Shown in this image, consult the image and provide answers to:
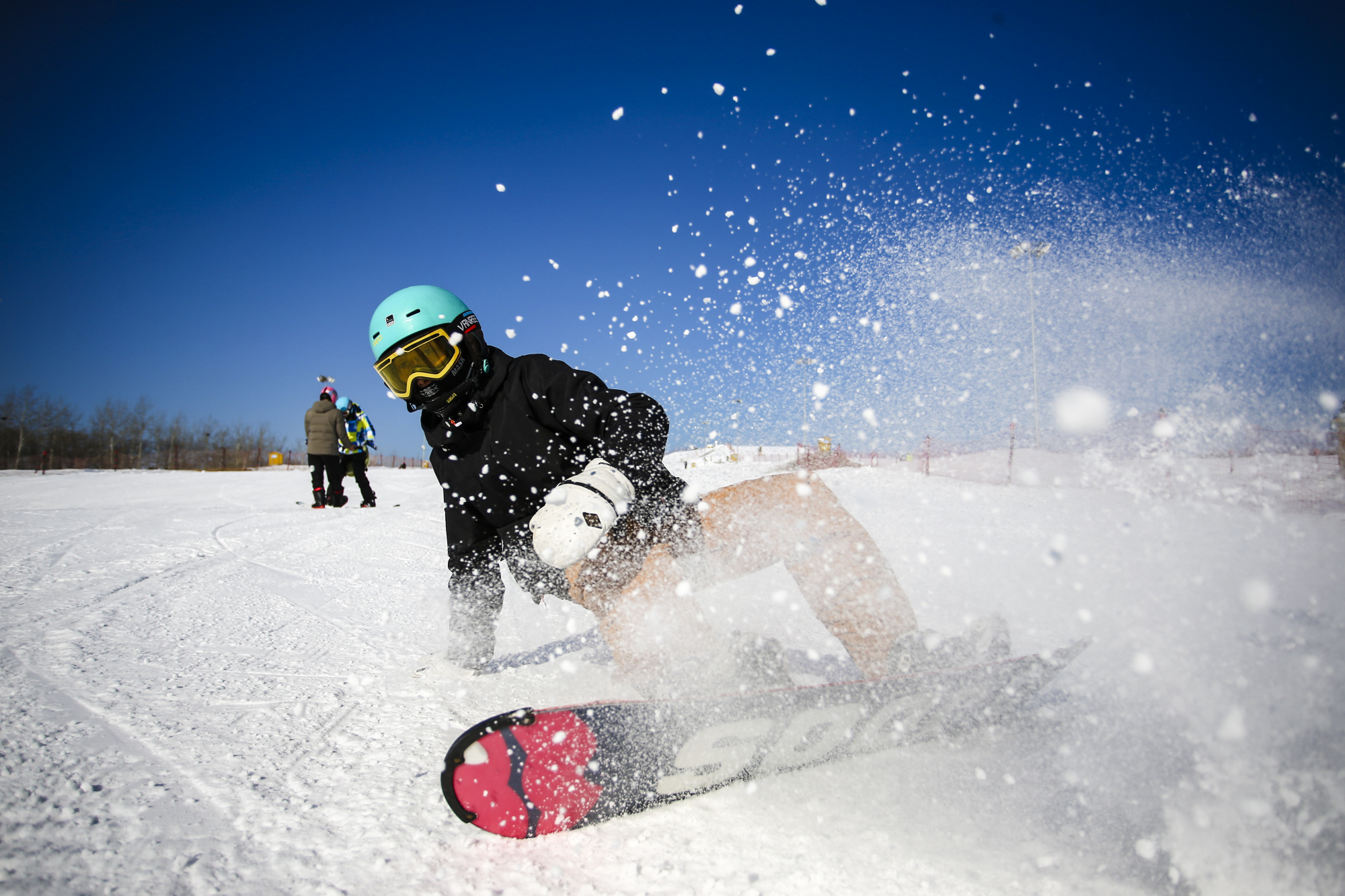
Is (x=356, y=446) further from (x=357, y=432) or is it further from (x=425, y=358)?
(x=425, y=358)

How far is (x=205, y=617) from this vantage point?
289 centimetres

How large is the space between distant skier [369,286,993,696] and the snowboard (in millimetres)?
219

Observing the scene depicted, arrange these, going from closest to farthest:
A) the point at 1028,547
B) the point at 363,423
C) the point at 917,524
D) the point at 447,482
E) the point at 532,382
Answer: the point at 532,382, the point at 447,482, the point at 1028,547, the point at 917,524, the point at 363,423

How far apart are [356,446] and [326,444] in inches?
17.9

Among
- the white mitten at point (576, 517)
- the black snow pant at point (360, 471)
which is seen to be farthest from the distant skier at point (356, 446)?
the white mitten at point (576, 517)

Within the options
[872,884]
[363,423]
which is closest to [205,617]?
[872,884]

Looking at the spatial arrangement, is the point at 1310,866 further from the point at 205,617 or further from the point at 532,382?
the point at 205,617

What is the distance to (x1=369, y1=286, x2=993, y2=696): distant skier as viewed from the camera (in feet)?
5.84

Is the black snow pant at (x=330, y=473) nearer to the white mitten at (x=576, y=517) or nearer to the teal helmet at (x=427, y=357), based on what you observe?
the teal helmet at (x=427, y=357)

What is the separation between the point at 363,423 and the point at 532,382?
9091 millimetres

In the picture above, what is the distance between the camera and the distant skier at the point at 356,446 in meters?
9.34

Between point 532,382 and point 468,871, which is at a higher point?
point 532,382

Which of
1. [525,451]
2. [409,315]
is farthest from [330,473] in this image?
[525,451]

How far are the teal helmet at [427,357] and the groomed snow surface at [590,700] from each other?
1.14m
